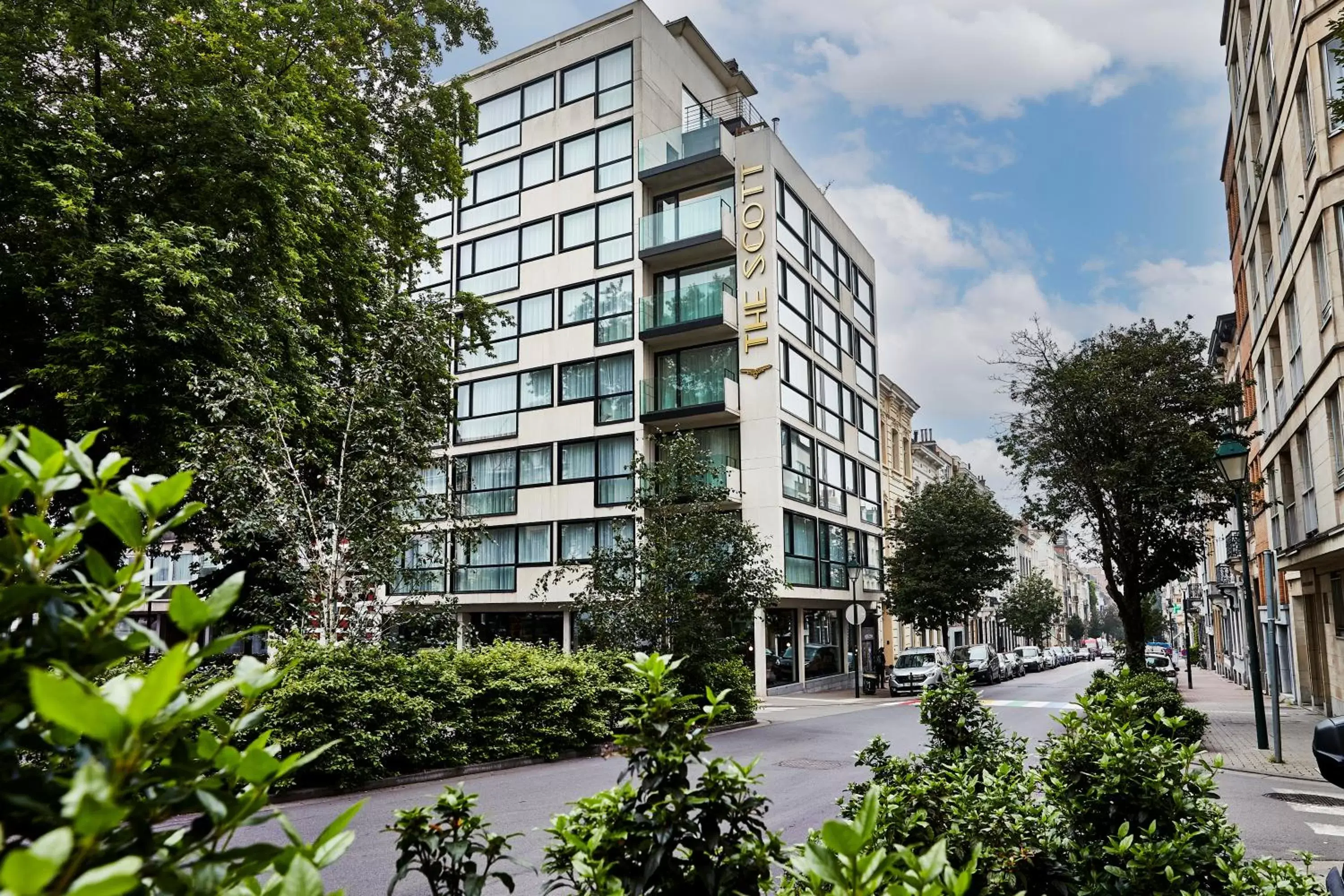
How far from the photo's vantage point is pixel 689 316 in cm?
3092

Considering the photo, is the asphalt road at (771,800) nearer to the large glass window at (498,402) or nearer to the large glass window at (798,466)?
the large glass window at (798,466)

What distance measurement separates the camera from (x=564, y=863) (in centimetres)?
354

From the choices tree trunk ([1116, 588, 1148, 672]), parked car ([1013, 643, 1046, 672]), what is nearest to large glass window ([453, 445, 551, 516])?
tree trunk ([1116, 588, 1148, 672])

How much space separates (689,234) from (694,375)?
4862 millimetres

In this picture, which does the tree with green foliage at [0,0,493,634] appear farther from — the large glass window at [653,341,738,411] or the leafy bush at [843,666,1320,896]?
the large glass window at [653,341,738,411]

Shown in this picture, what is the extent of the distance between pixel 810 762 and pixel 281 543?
9.84 meters

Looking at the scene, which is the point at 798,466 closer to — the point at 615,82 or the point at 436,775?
the point at 615,82

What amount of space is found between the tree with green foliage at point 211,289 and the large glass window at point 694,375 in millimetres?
13029

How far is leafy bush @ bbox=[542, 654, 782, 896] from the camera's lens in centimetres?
315

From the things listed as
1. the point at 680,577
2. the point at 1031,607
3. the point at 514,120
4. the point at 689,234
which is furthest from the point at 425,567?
the point at 1031,607

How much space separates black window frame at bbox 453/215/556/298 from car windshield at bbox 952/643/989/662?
22.3m

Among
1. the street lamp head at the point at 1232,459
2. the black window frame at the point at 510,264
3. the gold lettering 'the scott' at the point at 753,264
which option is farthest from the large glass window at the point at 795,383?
the street lamp head at the point at 1232,459

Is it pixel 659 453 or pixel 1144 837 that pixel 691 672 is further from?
pixel 1144 837

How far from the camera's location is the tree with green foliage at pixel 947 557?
36844 millimetres
